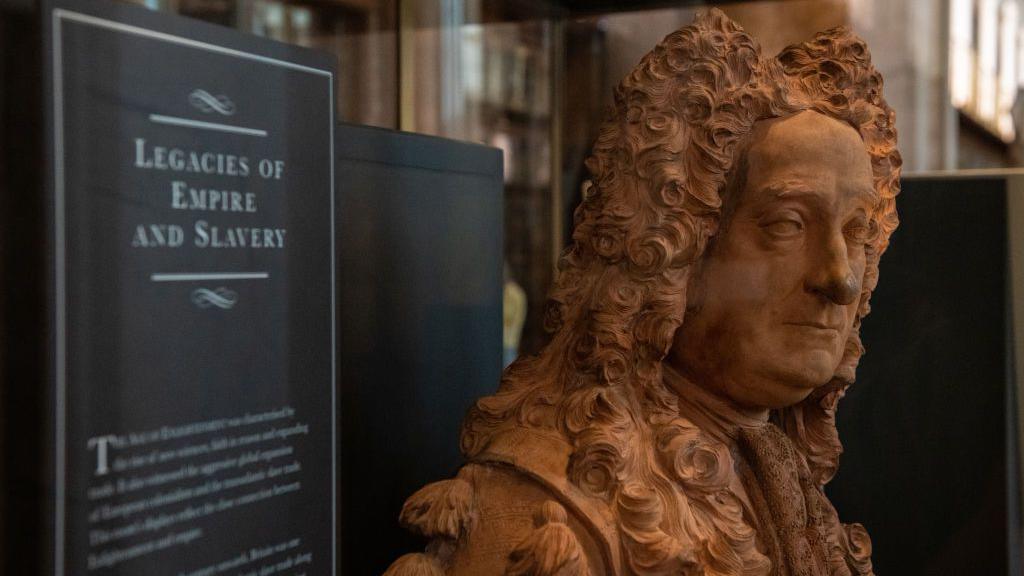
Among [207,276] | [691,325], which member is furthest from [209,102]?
[691,325]

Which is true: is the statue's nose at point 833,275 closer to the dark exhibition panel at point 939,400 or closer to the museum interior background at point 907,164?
the museum interior background at point 907,164

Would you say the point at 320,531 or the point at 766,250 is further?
the point at 766,250

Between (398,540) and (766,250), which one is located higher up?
(766,250)

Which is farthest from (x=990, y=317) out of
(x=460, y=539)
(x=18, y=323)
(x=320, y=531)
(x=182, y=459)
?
(x=18, y=323)

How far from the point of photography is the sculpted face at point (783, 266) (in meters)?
1.92

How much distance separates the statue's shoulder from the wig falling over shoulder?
0.13ft

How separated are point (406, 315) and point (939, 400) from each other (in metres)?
1.31

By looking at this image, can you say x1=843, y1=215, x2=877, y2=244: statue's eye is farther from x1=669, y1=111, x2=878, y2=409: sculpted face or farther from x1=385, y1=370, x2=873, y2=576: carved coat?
x1=385, y1=370, x2=873, y2=576: carved coat

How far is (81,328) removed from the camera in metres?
1.29

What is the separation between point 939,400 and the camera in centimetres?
275

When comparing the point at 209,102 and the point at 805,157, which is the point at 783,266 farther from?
the point at 209,102

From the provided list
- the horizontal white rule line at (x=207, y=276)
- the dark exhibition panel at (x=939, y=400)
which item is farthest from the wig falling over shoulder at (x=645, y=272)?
the dark exhibition panel at (x=939, y=400)

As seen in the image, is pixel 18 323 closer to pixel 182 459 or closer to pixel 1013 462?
pixel 182 459

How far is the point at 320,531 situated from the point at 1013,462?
174 cm
